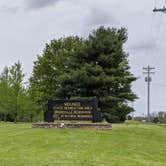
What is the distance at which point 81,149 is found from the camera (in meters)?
14.5

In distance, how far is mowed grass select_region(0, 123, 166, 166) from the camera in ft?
39.4

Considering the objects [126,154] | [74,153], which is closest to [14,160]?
[74,153]

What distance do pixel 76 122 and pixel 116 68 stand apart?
16405 mm

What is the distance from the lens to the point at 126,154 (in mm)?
13977

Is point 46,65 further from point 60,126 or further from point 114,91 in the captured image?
point 60,126

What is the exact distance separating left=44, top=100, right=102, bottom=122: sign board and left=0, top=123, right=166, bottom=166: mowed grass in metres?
2.29

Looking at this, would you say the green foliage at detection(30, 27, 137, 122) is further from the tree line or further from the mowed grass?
the mowed grass

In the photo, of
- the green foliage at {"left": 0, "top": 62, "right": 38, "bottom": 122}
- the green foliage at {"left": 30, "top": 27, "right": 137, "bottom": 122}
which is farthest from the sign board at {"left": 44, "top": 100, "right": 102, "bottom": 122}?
the green foliage at {"left": 0, "top": 62, "right": 38, "bottom": 122}

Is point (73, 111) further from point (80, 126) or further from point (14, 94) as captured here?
point (14, 94)

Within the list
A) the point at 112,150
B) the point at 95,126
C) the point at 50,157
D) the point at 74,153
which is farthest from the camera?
the point at 95,126

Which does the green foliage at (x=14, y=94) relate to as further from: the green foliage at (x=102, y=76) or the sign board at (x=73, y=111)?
the sign board at (x=73, y=111)

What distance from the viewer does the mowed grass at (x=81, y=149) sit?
1202 cm

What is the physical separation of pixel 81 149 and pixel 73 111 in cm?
805

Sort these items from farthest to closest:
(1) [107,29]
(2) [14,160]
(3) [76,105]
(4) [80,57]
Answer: (1) [107,29]
(4) [80,57]
(3) [76,105]
(2) [14,160]
